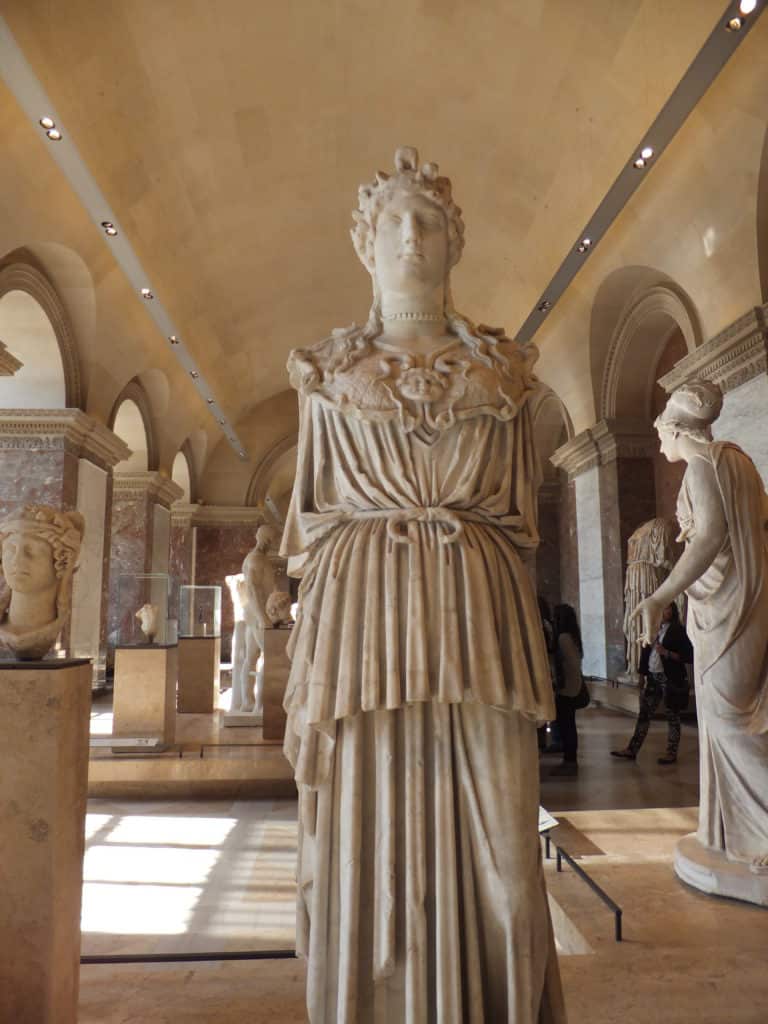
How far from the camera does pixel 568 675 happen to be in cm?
745

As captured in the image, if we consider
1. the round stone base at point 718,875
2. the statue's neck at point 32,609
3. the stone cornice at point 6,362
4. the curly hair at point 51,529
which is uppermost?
the stone cornice at point 6,362

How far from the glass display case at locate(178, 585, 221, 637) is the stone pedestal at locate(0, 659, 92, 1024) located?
931 cm

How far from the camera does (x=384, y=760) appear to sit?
1.80 meters

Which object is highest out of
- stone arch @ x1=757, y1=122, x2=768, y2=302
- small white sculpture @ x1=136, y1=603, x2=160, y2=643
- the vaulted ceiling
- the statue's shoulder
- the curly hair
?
the vaulted ceiling

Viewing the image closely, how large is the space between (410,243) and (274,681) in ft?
23.2

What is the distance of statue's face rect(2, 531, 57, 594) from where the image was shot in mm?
3463

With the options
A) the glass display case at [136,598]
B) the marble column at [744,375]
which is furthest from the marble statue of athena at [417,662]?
the glass display case at [136,598]

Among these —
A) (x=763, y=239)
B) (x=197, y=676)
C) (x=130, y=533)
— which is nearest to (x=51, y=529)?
(x=763, y=239)

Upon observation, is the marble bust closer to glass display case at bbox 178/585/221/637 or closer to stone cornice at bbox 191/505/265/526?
glass display case at bbox 178/585/221/637

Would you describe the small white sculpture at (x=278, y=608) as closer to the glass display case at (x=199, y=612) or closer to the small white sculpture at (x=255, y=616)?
the small white sculpture at (x=255, y=616)

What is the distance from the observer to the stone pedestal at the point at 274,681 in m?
8.11

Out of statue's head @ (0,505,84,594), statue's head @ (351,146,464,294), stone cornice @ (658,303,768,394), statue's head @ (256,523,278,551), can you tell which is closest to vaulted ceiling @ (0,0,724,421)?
stone cornice @ (658,303,768,394)

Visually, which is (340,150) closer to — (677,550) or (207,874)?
(677,550)

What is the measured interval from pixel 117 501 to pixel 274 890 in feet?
44.5
